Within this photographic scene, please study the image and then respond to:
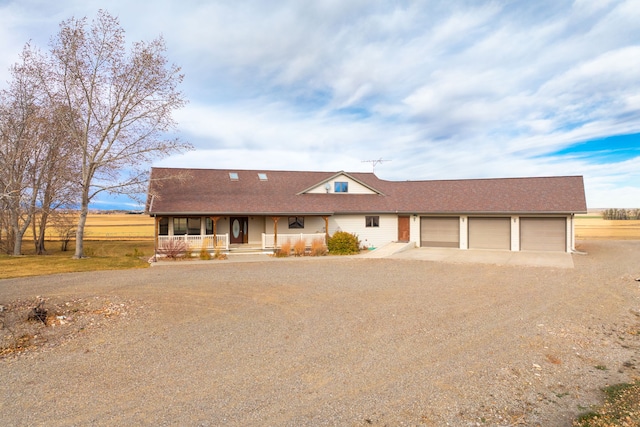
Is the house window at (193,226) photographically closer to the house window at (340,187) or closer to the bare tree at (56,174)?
the bare tree at (56,174)

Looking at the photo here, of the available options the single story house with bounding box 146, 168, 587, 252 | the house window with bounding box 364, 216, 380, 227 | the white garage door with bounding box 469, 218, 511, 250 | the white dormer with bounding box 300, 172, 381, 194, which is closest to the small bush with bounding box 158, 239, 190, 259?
the single story house with bounding box 146, 168, 587, 252

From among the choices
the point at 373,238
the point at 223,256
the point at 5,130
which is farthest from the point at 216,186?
the point at 5,130

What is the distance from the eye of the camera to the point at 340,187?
2692cm

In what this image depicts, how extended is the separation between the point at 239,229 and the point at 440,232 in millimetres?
13424

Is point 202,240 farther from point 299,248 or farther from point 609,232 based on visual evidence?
point 609,232

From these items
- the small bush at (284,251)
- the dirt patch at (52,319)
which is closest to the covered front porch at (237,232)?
A: the small bush at (284,251)

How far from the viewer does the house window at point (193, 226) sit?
22.4 metres

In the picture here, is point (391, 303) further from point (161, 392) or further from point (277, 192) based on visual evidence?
point (277, 192)

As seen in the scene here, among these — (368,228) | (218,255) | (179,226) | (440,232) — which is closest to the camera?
(218,255)

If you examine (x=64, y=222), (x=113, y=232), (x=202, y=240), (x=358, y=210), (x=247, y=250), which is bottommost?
(x=247, y=250)

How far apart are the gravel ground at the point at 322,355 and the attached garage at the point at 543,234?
405 inches

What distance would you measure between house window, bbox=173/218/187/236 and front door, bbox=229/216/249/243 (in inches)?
114

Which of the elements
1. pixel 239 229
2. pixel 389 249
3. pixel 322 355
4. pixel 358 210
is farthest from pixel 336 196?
pixel 322 355

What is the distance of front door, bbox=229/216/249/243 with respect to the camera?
23.9 meters
